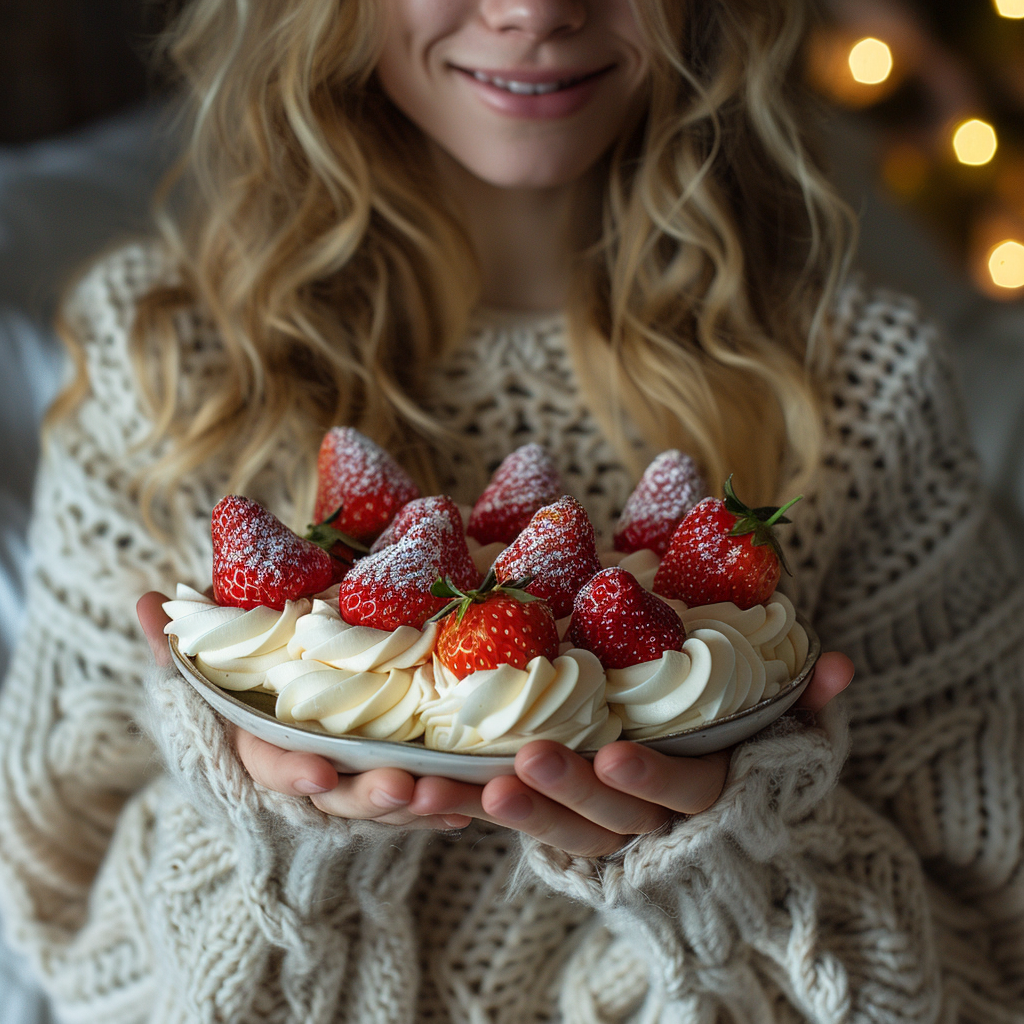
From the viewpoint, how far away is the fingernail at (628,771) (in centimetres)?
54

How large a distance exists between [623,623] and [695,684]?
2.1 inches

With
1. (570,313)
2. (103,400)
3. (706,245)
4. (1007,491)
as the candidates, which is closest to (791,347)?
(706,245)

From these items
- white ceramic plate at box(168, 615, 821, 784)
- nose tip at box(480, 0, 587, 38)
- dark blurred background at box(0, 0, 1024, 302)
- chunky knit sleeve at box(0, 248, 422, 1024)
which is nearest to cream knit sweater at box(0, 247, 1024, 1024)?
chunky knit sleeve at box(0, 248, 422, 1024)

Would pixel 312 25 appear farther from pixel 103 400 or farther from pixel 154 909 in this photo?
pixel 154 909

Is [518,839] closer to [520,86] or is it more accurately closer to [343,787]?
[343,787]

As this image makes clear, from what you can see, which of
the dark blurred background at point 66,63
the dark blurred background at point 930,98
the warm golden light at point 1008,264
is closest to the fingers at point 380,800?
the dark blurred background at point 66,63

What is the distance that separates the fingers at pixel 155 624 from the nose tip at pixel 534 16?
600mm

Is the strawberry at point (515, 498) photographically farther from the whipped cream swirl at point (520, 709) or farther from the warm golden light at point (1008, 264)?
the warm golden light at point (1008, 264)

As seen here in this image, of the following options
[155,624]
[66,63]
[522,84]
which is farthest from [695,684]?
[66,63]

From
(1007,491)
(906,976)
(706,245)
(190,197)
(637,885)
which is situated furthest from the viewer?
(1007,491)

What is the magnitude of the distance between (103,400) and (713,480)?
68 cm

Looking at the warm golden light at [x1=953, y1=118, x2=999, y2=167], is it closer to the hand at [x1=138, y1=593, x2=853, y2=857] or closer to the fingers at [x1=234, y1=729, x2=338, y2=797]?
the hand at [x1=138, y1=593, x2=853, y2=857]

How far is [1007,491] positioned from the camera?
155cm

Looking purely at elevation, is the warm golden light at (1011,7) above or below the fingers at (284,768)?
above
